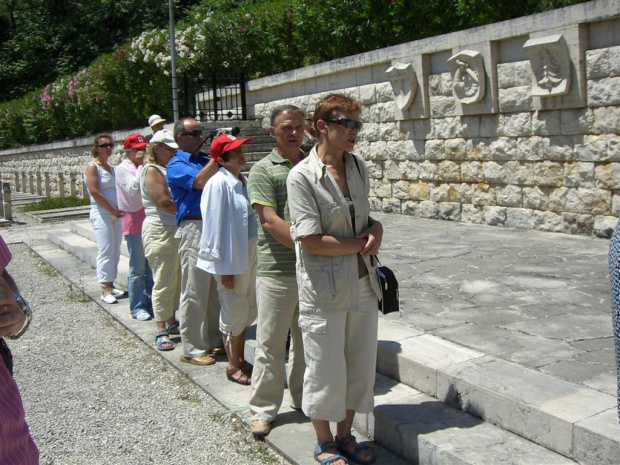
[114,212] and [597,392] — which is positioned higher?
[114,212]

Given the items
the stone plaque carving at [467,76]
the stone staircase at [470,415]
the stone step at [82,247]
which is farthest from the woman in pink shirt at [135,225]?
the stone plaque carving at [467,76]

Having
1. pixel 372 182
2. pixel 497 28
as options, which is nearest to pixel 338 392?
pixel 497 28

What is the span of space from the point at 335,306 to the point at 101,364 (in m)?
3.13

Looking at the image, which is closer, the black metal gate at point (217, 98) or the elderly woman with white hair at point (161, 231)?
the elderly woman with white hair at point (161, 231)

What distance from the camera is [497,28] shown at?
946cm

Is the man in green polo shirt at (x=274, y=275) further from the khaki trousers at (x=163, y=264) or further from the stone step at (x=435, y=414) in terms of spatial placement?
the khaki trousers at (x=163, y=264)

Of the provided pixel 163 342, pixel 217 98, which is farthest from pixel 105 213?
pixel 217 98

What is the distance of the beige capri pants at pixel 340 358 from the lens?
369 centimetres

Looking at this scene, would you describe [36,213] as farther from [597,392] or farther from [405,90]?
[597,392]

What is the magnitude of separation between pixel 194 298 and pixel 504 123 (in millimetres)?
5662

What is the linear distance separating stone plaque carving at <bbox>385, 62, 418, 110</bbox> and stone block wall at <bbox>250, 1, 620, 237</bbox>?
0.02 m

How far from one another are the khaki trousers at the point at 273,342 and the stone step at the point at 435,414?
24 centimetres

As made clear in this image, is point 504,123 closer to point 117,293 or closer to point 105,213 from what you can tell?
point 105,213

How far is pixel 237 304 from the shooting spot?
502 centimetres
